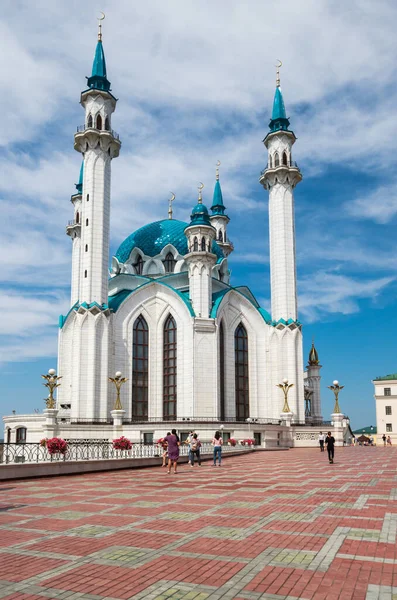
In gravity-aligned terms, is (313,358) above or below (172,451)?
above

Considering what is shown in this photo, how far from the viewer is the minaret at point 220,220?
6412cm

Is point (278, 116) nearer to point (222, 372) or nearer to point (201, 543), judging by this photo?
point (222, 372)

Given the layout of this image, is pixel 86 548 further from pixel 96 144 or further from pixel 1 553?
pixel 96 144

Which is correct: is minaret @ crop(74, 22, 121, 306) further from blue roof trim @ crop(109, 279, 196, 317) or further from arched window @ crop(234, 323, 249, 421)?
arched window @ crop(234, 323, 249, 421)

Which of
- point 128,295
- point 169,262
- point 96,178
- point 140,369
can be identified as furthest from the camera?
point 169,262

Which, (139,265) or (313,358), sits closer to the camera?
(139,265)

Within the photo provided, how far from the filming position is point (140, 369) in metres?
46.9

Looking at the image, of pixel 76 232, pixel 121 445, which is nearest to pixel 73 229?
pixel 76 232

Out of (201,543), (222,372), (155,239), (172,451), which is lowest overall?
(201,543)

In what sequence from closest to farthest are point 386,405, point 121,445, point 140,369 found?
1. point 121,445
2. point 140,369
3. point 386,405

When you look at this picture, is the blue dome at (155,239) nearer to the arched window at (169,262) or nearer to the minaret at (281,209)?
the arched window at (169,262)

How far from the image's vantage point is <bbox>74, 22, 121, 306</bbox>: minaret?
44.1m

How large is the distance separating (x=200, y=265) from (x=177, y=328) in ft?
18.6

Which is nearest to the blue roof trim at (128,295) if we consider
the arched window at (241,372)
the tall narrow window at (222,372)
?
the tall narrow window at (222,372)
